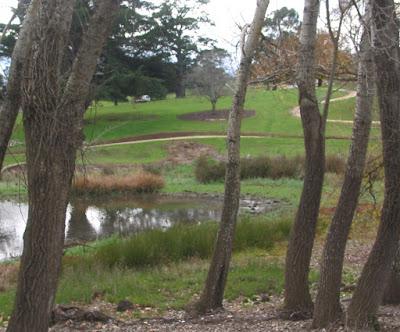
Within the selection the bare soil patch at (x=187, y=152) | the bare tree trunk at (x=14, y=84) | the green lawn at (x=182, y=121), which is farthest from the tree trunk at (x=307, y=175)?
the green lawn at (x=182, y=121)

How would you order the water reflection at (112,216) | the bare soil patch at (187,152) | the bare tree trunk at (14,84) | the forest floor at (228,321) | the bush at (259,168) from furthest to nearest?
the bare soil patch at (187,152) → the bush at (259,168) → the water reflection at (112,216) → the forest floor at (228,321) → the bare tree trunk at (14,84)

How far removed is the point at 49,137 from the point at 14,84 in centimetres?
96

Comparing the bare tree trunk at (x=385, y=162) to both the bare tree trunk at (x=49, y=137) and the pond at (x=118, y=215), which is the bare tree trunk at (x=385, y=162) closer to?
the bare tree trunk at (x=49, y=137)

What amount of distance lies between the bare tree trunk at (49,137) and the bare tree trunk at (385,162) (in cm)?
240

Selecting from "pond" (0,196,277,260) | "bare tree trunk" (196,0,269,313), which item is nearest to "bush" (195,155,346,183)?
"pond" (0,196,277,260)

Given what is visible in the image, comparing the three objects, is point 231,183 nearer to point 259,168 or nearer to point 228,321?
point 228,321

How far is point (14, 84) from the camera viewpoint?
518 cm

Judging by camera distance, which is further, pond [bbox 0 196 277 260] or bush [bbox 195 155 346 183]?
bush [bbox 195 155 346 183]

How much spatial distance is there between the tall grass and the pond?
181 inches

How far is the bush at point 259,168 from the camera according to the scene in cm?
3027

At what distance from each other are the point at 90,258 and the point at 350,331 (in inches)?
296

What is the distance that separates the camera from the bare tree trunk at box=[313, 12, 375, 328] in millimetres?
6074

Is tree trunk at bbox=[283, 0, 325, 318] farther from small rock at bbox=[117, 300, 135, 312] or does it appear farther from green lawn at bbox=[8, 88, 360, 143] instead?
green lawn at bbox=[8, 88, 360, 143]

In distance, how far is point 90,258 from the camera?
40.7ft
